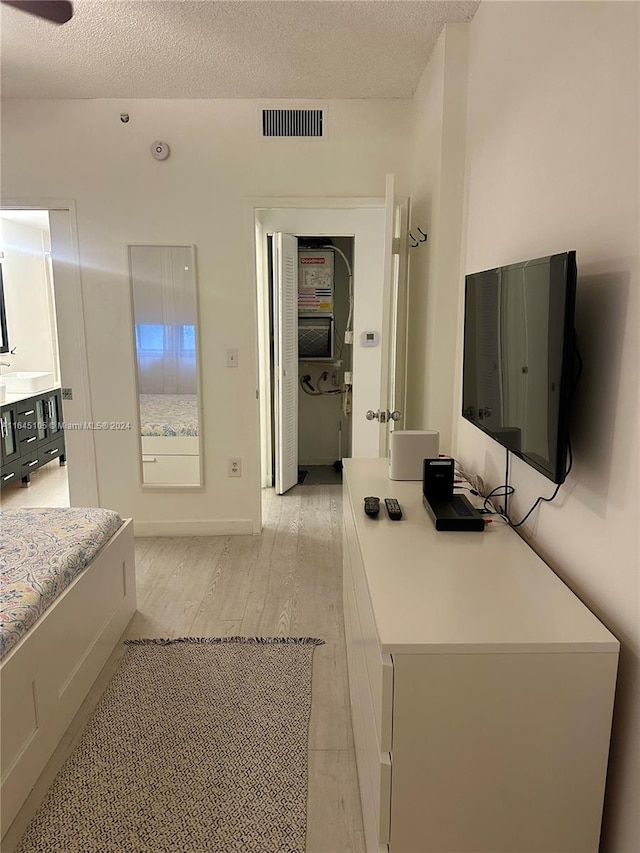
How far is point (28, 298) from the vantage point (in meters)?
5.63

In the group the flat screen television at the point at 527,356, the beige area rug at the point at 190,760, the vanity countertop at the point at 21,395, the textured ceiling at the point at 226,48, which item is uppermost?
the textured ceiling at the point at 226,48

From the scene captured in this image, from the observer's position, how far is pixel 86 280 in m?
3.53

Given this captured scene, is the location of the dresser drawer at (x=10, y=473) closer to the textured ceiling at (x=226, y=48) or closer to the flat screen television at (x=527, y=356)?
the textured ceiling at (x=226, y=48)

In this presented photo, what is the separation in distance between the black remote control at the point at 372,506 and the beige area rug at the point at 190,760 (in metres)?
0.81

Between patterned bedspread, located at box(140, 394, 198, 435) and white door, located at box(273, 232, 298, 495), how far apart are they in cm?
99

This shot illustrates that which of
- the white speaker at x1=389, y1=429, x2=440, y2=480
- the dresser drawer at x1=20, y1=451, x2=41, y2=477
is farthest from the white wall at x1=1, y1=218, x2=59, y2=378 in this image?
the white speaker at x1=389, y1=429, x2=440, y2=480

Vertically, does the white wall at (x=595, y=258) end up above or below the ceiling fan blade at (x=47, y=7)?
below

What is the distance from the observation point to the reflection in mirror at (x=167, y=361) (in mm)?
3520

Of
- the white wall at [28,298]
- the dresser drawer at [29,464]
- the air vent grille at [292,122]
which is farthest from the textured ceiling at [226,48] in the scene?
the dresser drawer at [29,464]

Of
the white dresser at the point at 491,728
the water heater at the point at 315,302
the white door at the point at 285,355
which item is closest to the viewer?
the white dresser at the point at 491,728

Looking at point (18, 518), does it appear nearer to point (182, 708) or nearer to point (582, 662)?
point (182, 708)

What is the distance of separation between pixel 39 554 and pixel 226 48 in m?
2.33

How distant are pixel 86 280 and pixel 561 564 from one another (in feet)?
10.2

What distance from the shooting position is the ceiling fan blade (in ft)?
5.52
